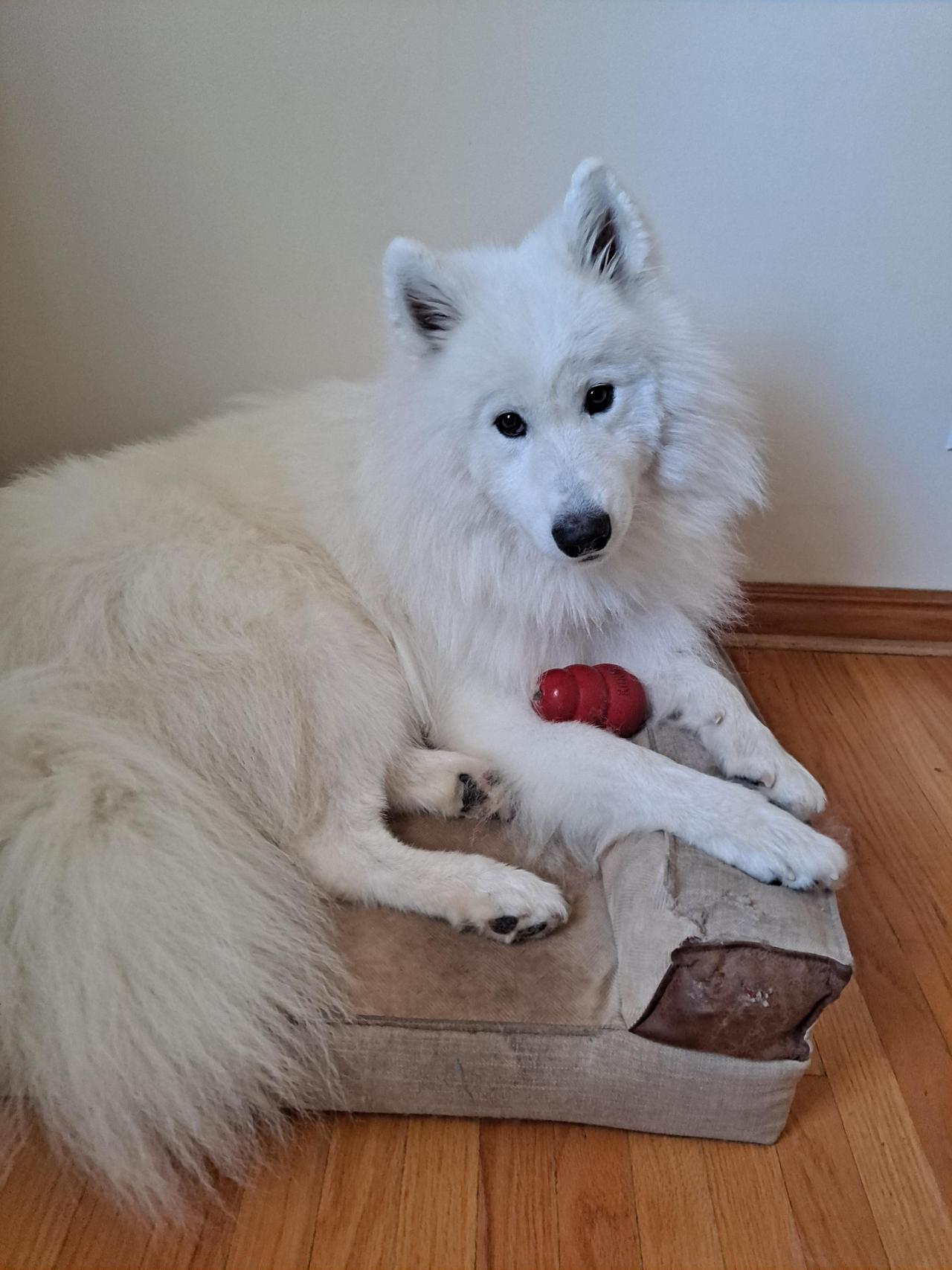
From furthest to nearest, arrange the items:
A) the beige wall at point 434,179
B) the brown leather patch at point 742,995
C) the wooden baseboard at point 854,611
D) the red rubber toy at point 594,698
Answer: the wooden baseboard at point 854,611, the beige wall at point 434,179, the red rubber toy at point 594,698, the brown leather patch at point 742,995

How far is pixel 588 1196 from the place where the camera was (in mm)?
1207

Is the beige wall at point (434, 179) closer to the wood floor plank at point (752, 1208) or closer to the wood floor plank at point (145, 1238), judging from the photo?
the wood floor plank at point (752, 1208)

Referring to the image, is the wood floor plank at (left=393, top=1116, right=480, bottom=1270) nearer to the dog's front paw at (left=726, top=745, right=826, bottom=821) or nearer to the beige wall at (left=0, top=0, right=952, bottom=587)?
the dog's front paw at (left=726, top=745, right=826, bottom=821)

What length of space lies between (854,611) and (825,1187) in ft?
5.48

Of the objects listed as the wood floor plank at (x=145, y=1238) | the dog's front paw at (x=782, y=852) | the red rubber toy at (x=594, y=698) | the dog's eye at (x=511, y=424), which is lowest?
the wood floor plank at (x=145, y=1238)

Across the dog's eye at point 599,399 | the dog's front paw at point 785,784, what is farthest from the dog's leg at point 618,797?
the dog's eye at point 599,399

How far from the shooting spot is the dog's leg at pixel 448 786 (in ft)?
5.26

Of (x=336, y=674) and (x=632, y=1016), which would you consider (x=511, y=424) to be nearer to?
(x=336, y=674)

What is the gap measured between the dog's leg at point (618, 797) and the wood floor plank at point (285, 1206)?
1.98 feet

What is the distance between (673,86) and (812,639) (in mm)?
1513

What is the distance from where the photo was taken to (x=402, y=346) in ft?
4.87

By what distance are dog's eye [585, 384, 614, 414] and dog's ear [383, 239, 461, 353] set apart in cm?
27

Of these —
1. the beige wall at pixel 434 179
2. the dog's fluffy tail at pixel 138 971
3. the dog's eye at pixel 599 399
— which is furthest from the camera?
the beige wall at pixel 434 179

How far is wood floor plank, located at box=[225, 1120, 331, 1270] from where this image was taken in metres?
1.14
